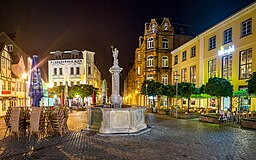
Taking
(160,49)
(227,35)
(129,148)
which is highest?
(160,49)

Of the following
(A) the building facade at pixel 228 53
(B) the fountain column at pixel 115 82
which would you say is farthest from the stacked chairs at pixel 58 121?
(A) the building facade at pixel 228 53

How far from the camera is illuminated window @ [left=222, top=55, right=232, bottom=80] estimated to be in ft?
84.7

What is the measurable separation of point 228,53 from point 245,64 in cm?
312

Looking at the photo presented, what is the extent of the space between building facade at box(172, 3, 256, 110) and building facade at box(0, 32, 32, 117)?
2388 centimetres

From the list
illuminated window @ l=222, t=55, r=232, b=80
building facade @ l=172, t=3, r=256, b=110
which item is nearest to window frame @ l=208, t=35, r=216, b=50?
building facade @ l=172, t=3, r=256, b=110

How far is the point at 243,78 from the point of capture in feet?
76.2

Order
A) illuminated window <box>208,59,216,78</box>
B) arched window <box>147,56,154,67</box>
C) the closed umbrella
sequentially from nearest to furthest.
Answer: the closed umbrella < illuminated window <box>208,59,216,78</box> < arched window <box>147,56,154,67</box>

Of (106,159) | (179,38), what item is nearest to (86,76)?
→ (179,38)

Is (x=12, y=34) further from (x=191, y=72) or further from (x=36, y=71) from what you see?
(x=191, y=72)

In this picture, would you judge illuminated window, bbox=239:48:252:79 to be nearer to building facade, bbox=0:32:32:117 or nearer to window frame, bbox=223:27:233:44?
window frame, bbox=223:27:233:44

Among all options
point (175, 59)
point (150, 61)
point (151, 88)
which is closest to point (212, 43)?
point (151, 88)

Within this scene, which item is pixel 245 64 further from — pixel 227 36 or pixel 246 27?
pixel 227 36

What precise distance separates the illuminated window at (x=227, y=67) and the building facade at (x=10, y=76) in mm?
23950

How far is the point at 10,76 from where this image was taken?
104 ft
